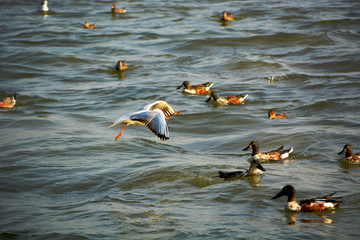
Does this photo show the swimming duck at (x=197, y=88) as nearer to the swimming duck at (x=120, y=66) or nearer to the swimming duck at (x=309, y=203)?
the swimming duck at (x=120, y=66)

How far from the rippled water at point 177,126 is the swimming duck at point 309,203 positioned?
154 mm

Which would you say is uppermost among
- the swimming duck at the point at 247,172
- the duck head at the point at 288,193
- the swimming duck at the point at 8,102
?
the duck head at the point at 288,193

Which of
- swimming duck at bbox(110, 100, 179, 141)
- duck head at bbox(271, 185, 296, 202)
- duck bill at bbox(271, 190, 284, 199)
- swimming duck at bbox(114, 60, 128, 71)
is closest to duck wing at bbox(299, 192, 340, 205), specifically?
duck head at bbox(271, 185, 296, 202)

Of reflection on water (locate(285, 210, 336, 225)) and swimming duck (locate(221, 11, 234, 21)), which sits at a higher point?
swimming duck (locate(221, 11, 234, 21))

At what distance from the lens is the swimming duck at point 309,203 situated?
782 centimetres

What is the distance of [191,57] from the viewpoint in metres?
21.1

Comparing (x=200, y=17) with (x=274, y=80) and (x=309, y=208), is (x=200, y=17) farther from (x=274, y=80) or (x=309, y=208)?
(x=309, y=208)

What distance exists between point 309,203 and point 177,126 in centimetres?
614

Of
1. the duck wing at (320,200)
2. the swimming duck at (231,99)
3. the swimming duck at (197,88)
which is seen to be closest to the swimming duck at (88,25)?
the swimming duck at (197,88)

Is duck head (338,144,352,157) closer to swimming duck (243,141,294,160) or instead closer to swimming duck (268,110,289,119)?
swimming duck (243,141,294,160)

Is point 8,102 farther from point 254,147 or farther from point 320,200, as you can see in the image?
point 320,200

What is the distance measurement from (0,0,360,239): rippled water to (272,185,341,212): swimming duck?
0.15m

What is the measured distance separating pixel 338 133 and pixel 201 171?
12.9 feet

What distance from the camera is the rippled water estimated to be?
7.90m
